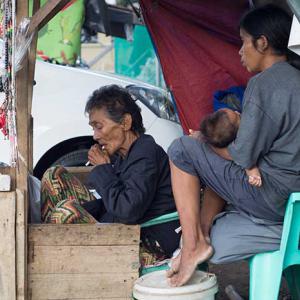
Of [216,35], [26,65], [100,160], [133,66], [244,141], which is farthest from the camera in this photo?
[133,66]

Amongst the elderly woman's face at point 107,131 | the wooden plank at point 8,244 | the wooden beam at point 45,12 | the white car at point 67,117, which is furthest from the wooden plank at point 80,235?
the white car at point 67,117

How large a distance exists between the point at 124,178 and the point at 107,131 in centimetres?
29

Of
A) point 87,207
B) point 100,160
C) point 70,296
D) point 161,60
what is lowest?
point 70,296

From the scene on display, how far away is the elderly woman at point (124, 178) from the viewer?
3302 millimetres

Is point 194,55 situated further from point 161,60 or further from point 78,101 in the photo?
point 78,101

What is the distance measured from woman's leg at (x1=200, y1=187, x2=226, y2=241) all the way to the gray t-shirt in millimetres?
380

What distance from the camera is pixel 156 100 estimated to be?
6.22 metres

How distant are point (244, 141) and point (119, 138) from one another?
31.2 inches

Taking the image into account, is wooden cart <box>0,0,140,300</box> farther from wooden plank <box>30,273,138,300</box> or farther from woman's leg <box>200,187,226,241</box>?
woman's leg <box>200,187,226,241</box>

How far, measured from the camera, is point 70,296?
3.24 meters

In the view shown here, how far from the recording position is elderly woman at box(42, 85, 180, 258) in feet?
10.8

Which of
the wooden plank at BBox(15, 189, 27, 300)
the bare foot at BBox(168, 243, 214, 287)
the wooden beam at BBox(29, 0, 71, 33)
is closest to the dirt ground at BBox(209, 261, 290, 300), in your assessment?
the bare foot at BBox(168, 243, 214, 287)

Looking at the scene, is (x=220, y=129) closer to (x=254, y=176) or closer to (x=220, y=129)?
(x=220, y=129)

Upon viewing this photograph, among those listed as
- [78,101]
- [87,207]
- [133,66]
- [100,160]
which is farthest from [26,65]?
[133,66]
